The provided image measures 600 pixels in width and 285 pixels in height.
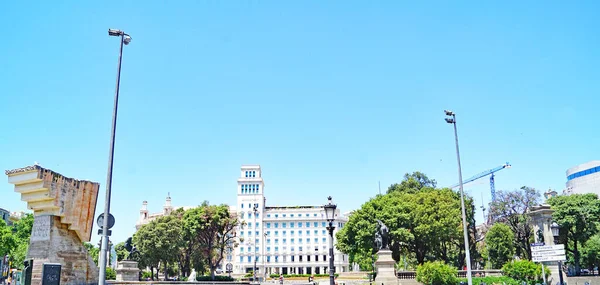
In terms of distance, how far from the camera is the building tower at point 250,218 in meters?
112

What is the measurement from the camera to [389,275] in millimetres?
28500

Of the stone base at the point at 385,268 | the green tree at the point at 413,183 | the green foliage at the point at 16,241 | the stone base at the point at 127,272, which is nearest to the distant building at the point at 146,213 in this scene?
the green foliage at the point at 16,241

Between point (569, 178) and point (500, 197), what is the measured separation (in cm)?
5806

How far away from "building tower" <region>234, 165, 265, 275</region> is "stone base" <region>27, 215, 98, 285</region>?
3587 inches

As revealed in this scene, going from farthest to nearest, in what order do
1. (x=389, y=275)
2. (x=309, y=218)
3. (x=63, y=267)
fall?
1. (x=309, y=218)
2. (x=389, y=275)
3. (x=63, y=267)

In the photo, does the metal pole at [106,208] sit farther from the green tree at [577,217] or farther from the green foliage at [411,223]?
the green tree at [577,217]

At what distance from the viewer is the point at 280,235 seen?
382 ft

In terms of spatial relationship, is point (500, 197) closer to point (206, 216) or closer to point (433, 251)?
point (433, 251)

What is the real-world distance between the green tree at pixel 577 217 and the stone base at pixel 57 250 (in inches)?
1725

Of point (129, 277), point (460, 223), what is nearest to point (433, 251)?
point (460, 223)

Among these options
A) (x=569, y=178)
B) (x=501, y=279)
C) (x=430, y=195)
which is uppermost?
(x=569, y=178)

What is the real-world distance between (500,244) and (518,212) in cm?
438

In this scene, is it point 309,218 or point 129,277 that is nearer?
point 129,277

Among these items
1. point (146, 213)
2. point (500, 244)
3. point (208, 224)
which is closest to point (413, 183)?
point (500, 244)
